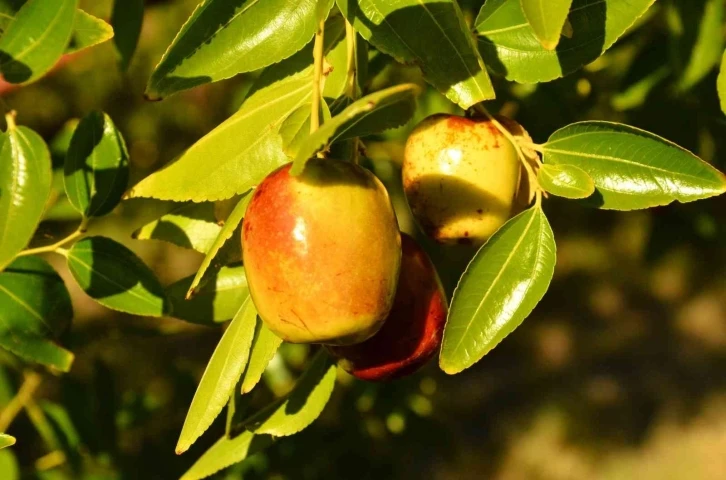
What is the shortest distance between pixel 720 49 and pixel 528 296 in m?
0.48

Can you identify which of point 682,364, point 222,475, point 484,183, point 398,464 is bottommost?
point 682,364

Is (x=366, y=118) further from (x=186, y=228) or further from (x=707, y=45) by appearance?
(x=707, y=45)

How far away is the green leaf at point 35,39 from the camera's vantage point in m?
0.90

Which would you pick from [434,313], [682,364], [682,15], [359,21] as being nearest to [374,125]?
[359,21]

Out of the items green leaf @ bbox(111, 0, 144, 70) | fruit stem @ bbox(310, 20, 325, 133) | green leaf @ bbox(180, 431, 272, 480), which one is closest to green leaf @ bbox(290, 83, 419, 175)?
fruit stem @ bbox(310, 20, 325, 133)

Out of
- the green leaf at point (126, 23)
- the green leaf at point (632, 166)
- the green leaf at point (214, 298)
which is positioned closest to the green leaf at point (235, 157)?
the green leaf at point (214, 298)

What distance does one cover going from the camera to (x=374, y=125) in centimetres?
75

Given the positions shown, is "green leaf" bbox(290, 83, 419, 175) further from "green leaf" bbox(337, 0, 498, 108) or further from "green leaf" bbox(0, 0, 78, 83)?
"green leaf" bbox(0, 0, 78, 83)

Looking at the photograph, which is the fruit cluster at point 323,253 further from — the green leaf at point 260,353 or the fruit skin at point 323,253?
the green leaf at point 260,353

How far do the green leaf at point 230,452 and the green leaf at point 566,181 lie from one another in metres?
0.46

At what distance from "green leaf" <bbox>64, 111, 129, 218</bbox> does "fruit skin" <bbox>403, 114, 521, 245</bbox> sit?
34 centimetres

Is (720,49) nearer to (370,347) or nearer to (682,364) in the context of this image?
(370,347)

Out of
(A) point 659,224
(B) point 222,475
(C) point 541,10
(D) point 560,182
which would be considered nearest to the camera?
(C) point 541,10

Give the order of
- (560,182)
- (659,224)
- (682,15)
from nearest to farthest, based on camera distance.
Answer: (560,182)
(682,15)
(659,224)
